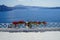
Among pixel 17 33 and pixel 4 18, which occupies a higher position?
pixel 4 18

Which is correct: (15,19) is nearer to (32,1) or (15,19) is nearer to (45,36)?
(32,1)

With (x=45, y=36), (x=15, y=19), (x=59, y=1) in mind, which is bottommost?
(x=45, y=36)

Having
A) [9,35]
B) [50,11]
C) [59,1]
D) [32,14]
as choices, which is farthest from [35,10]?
[9,35]

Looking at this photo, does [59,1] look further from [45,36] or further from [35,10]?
[45,36]

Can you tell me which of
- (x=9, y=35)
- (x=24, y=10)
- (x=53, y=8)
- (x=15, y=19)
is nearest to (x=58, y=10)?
(x=53, y=8)

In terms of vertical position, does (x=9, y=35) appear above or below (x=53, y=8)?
below
